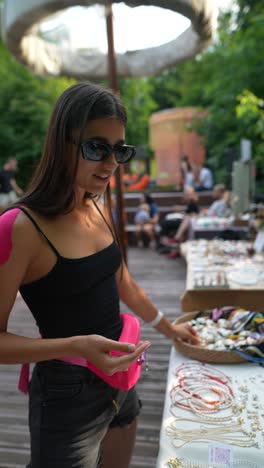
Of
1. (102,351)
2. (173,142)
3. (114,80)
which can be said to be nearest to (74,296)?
(102,351)

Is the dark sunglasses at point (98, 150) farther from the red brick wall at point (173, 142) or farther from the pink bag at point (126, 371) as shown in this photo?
the red brick wall at point (173, 142)

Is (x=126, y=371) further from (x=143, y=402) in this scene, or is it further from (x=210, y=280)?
(x=210, y=280)

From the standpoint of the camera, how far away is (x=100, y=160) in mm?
1020

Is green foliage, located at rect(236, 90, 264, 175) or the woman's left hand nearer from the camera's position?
the woman's left hand

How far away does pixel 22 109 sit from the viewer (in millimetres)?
14375

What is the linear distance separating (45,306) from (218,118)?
11318 millimetres

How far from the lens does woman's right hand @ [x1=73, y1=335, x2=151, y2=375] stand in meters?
0.90

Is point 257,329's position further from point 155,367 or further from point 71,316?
point 155,367

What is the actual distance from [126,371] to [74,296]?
255 millimetres

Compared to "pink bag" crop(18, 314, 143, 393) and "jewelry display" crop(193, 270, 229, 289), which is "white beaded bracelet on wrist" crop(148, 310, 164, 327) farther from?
"jewelry display" crop(193, 270, 229, 289)

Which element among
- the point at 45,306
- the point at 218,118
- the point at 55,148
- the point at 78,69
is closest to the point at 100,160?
the point at 55,148

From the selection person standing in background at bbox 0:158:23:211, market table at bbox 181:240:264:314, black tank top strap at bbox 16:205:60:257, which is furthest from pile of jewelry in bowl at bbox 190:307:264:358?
person standing in background at bbox 0:158:23:211

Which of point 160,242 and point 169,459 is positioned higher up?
point 169,459

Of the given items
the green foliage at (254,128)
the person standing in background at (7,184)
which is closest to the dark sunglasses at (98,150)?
the green foliage at (254,128)
